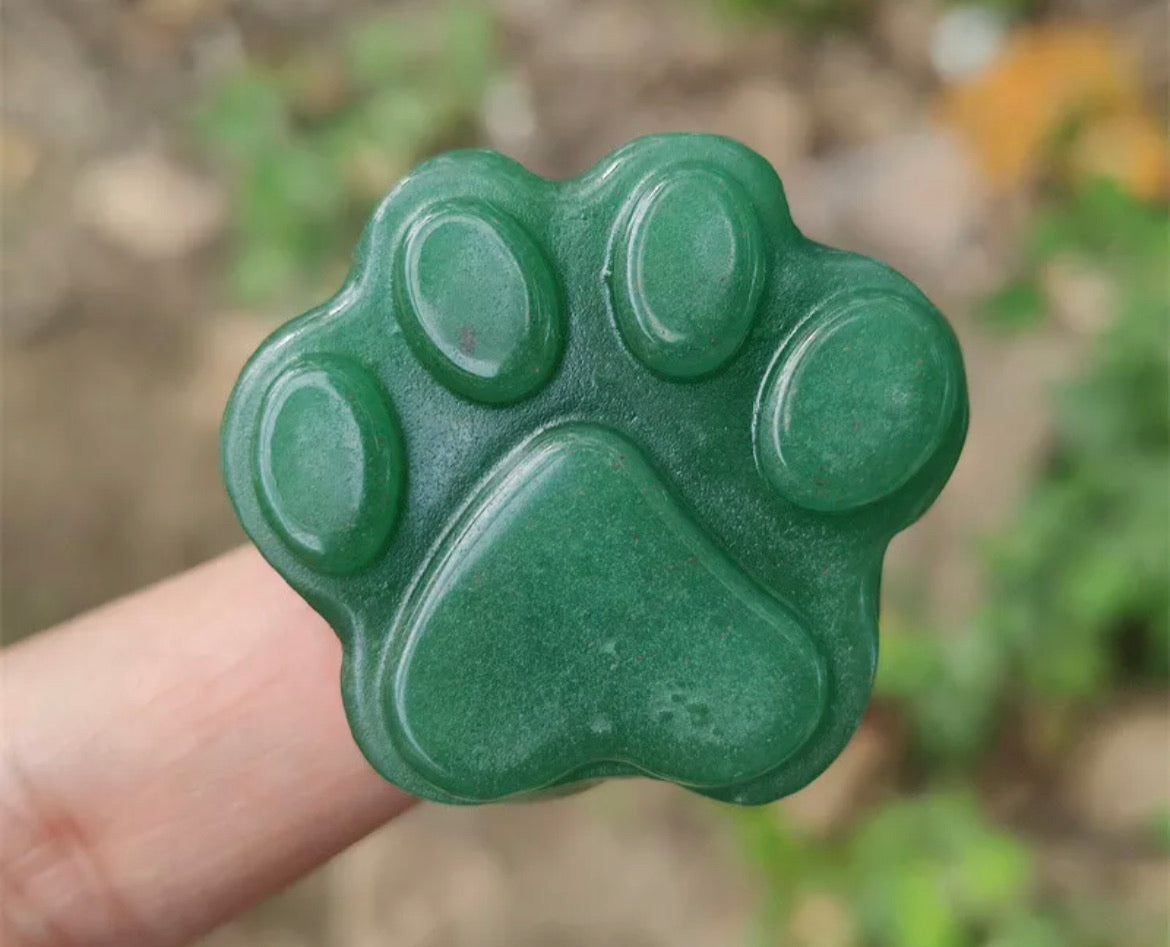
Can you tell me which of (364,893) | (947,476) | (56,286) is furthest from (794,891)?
(56,286)

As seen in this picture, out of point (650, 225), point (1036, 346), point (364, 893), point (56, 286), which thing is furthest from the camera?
point (56, 286)

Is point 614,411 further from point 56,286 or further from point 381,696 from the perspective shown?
point 56,286

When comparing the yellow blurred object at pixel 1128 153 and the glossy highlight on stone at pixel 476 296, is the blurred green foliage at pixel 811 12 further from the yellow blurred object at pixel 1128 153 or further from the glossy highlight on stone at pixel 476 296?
the glossy highlight on stone at pixel 476 296

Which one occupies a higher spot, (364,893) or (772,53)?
(772,53)

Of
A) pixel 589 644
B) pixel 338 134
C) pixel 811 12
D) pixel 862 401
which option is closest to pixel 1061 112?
pixel 811 12

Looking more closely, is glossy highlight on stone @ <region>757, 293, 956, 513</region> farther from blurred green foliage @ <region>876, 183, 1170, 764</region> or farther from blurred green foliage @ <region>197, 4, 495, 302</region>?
blurred green foliage @ <region>197, 4, 495, 302</region>

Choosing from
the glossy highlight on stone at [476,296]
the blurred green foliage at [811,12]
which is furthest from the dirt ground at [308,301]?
the glossy highlight on stone at [476,296]
